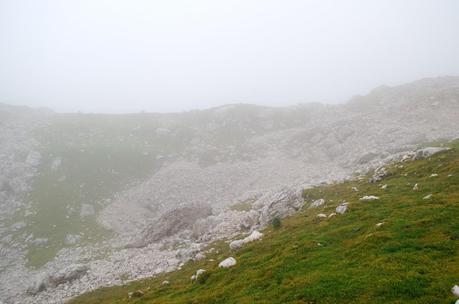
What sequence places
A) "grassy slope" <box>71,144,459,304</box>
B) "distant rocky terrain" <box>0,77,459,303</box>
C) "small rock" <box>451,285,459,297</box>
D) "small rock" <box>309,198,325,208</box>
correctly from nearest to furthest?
"small rock" <box>451,285,459,297</box> → "grassy slope" <box>71,144,459,304</box> → "small rock" <box>309,198,325,208</box> → "distant rocky terrain" <box>0,77,459,303</box>

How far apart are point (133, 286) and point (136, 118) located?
11088 cm

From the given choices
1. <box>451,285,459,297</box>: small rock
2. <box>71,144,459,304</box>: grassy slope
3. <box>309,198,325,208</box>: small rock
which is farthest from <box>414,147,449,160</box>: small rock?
<box>451,285,459,297</box>: small rock

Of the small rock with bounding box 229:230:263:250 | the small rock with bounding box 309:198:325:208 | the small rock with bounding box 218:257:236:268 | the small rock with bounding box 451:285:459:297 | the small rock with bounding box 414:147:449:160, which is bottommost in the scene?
the small rock with bounding box 229:230:263:250

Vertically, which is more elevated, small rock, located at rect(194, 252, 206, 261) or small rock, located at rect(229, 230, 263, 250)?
small rock, located at rect(229, 230, 263, 250)

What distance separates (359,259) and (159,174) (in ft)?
256

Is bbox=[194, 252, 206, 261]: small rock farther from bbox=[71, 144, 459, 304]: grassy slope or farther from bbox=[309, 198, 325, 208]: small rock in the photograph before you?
bbox=[309, 198, 325, 208]: small rock

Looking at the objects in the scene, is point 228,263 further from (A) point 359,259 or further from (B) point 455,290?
(B) point 455,290

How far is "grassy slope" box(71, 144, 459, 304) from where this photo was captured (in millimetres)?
14500

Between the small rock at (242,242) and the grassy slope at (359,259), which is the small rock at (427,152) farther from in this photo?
the small rock at (242,242)

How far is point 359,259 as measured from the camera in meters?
17.9

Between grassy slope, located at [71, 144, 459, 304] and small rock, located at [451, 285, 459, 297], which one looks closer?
small rock, located at [451, 285, 459, 297]

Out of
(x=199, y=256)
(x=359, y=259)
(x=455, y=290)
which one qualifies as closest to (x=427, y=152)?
(x=359, y=259)

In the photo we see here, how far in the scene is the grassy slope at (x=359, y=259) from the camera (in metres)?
14.5

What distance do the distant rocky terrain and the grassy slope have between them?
42.9ft
